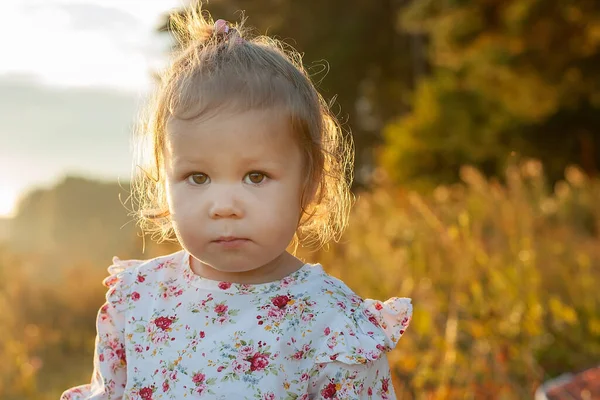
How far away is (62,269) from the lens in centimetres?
860

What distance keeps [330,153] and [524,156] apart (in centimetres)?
994

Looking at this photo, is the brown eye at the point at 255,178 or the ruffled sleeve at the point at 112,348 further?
the ruffled sleeve at the point at 112,348

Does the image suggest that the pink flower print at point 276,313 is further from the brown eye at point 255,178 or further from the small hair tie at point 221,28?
the small hair tie at point 221,28

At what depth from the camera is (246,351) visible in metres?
1.83

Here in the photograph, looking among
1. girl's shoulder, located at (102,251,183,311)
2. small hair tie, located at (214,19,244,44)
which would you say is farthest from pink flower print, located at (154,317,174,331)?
small hair tie, located at (214,19,244,44)

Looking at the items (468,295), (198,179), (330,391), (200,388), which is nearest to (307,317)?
(330,391)

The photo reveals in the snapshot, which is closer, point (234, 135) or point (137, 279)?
point (234, 135)

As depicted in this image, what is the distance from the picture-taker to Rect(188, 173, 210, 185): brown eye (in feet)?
5.86

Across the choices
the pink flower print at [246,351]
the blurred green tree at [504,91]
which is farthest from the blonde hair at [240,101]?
the blurred green tree at [504,91]

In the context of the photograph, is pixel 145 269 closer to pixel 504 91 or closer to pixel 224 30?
pixel 224 30

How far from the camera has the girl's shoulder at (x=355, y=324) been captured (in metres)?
1.79

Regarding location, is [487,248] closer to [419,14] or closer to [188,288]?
[188,288]

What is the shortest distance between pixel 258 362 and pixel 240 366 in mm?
40

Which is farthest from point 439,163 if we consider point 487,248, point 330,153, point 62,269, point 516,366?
point 330,153
